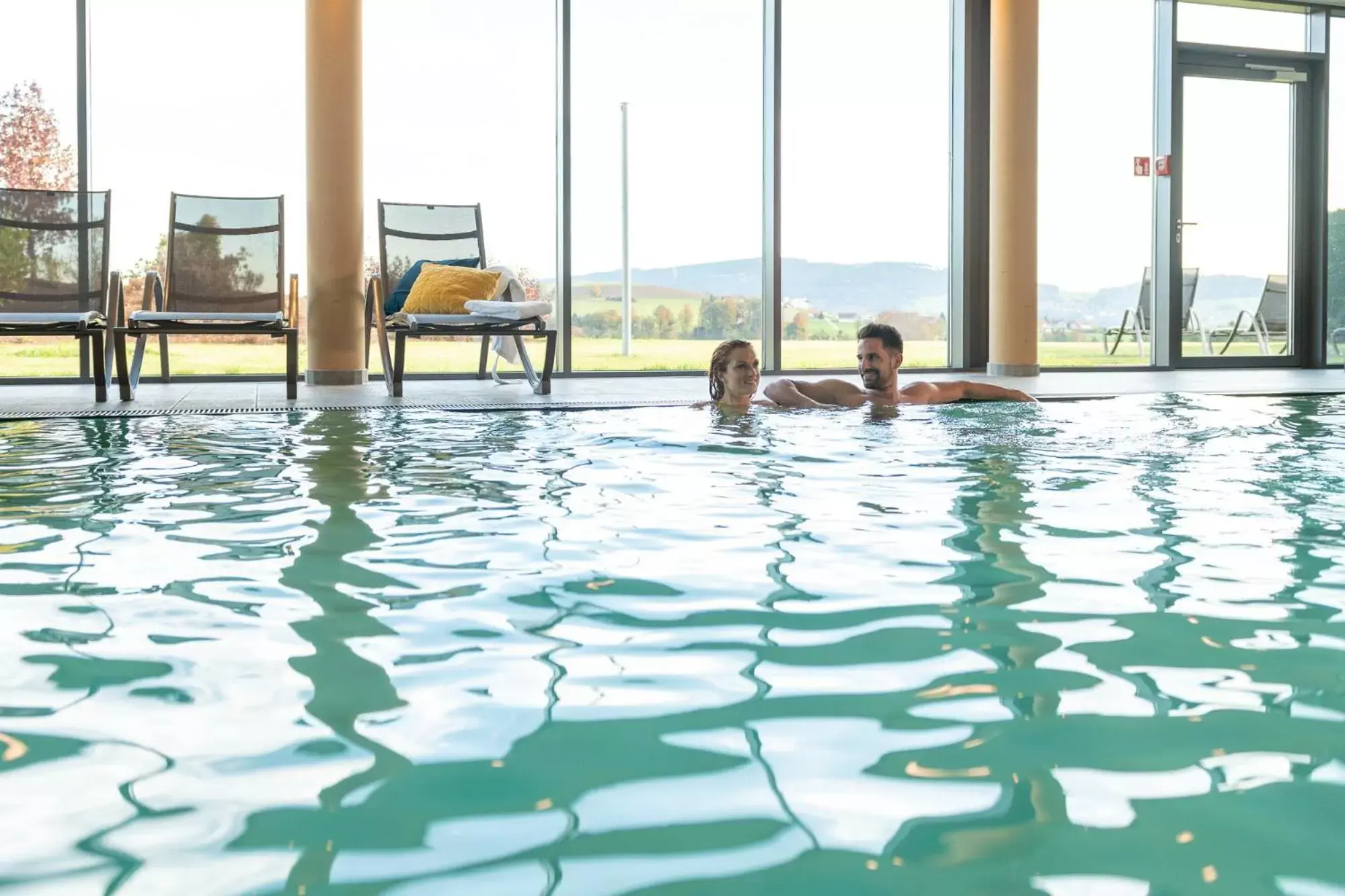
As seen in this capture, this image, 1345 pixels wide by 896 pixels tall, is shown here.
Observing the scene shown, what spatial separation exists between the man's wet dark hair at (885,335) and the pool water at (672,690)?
2275 millimetres

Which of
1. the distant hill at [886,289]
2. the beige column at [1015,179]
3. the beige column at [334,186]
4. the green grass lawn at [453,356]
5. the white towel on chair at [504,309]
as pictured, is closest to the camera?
the white towel on chair at [504,309]

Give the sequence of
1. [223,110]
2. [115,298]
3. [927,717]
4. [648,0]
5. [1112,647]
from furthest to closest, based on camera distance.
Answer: [648,0] < [223,110] < [115,298] < [1112,647] < [927,717]

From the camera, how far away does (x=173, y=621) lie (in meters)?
2.04

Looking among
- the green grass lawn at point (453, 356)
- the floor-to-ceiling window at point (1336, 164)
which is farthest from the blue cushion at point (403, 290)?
the floor-to-ceiling window at point (1336, 164)

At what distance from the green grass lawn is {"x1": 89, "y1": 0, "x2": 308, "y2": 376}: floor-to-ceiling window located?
305 mm

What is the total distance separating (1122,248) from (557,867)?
982cm

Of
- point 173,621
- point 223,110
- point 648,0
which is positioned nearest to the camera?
point 173,621

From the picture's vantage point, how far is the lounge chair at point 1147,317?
9.98 meters

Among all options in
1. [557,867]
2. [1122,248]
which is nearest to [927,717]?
[557,867]

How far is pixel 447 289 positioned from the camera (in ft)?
22.6

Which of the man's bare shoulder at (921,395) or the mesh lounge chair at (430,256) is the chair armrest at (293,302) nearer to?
the mesh lounge chair at (430,256)

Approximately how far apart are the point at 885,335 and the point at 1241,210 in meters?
5.74

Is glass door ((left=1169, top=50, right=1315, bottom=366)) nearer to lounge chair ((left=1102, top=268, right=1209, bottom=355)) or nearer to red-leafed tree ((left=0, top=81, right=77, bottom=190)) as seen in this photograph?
lounge chair ((left=1102, top=268, right=1209, bottom=355))

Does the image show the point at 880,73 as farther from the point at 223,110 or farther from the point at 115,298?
the point at 115,298
